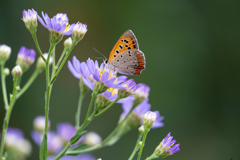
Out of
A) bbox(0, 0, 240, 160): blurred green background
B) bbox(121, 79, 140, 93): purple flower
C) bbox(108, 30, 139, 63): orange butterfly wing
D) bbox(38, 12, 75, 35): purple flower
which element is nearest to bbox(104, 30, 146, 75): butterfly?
bbox(108, 30, 139, 63): orange butterfly wing

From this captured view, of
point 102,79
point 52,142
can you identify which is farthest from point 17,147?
point 102,79

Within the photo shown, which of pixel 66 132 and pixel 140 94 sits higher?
pixel 140 94

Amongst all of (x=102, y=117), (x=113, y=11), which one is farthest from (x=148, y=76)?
(x=113, y=11)

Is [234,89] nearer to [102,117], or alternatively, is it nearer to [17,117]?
[102,117]

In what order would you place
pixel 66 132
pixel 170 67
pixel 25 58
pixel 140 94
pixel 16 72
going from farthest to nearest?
pixel 170 67
pixel 66 132
pixel 140 94
pixel 25 58
pixel 16 72

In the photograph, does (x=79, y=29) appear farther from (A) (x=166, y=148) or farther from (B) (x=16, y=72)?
(A) (x=166, y=148)

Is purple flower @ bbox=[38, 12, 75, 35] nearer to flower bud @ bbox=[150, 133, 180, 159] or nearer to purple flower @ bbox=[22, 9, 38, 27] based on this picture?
purple flower @ bbox=[22, 9, 38, 27]
